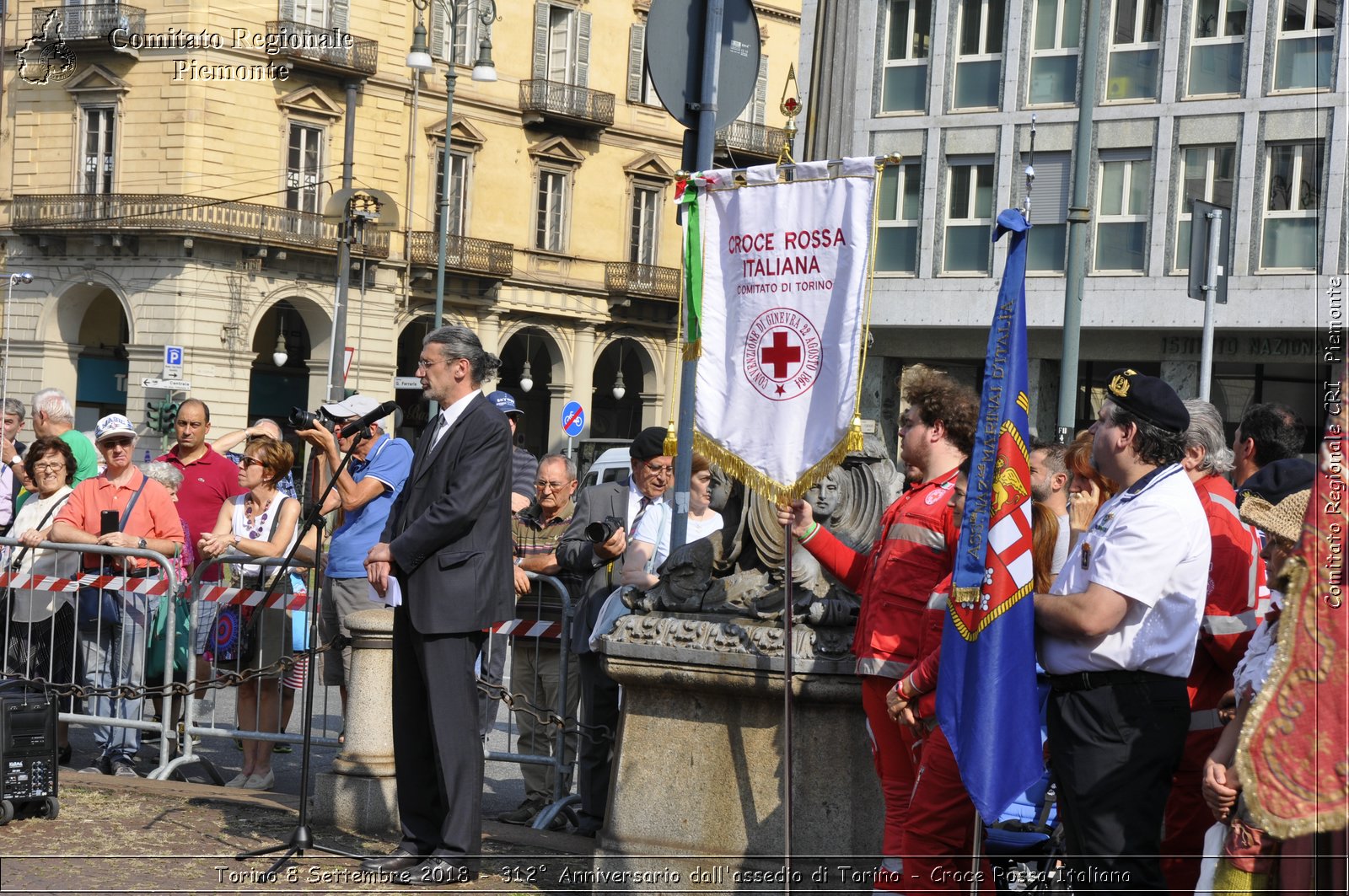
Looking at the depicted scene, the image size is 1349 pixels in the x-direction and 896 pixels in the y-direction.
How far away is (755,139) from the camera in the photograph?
54062 mm

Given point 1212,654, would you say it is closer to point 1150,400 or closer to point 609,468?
point 1150,400

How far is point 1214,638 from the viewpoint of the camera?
5719 millimetres

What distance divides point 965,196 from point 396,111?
20.1m

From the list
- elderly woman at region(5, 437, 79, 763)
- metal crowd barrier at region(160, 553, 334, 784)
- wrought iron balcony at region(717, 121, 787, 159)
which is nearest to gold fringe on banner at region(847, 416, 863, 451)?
metal crowd barrier at region(160, 553, 334, 784)

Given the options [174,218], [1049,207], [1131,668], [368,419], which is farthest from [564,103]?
[1131,668]

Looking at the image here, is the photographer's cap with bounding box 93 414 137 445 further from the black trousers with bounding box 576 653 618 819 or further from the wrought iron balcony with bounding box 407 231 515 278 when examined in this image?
the wrought iron balcony with bounding box 407 231 515 278

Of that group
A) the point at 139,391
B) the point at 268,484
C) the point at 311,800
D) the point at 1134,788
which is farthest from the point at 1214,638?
the point at 139,391

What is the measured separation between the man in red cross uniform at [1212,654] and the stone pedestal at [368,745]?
370 centimetres

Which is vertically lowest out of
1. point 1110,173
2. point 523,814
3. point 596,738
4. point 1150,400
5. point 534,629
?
point 523,814

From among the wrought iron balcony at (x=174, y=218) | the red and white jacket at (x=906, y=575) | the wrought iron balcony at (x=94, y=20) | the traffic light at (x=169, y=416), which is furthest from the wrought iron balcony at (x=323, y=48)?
the red and white jacket at (x=906, y=575)

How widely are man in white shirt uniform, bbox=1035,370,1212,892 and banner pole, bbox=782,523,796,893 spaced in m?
1.02

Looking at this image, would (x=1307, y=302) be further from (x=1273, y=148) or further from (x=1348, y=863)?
(x=1348, y=863)

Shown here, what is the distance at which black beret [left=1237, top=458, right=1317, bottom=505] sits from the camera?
6.26m

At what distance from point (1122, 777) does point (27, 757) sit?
5.15 metres
